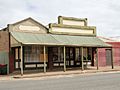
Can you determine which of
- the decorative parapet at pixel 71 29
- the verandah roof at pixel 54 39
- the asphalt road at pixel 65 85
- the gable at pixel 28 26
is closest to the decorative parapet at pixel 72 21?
the decorative parapet at pixel 71 29

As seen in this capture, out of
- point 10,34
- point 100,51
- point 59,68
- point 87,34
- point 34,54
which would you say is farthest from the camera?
point 100,51

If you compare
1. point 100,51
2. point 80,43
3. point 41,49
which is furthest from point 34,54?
point 100,51

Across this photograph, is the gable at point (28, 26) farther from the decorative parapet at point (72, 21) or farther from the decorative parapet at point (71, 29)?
the decorative parapet at point (72, 21)

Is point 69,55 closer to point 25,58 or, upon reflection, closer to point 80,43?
point 80,43

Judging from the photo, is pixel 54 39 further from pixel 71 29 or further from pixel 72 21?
pixel 72 21

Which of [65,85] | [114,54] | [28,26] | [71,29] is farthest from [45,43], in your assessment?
[114,54]

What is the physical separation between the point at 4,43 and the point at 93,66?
11976 mm

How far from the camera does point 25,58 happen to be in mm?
26688

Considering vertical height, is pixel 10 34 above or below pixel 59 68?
above

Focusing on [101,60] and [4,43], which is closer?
[4,43]

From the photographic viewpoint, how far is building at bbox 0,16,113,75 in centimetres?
2534

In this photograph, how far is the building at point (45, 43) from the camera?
25344 millimetres

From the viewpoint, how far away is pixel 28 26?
26562 mm

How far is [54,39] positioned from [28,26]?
2733 mm
